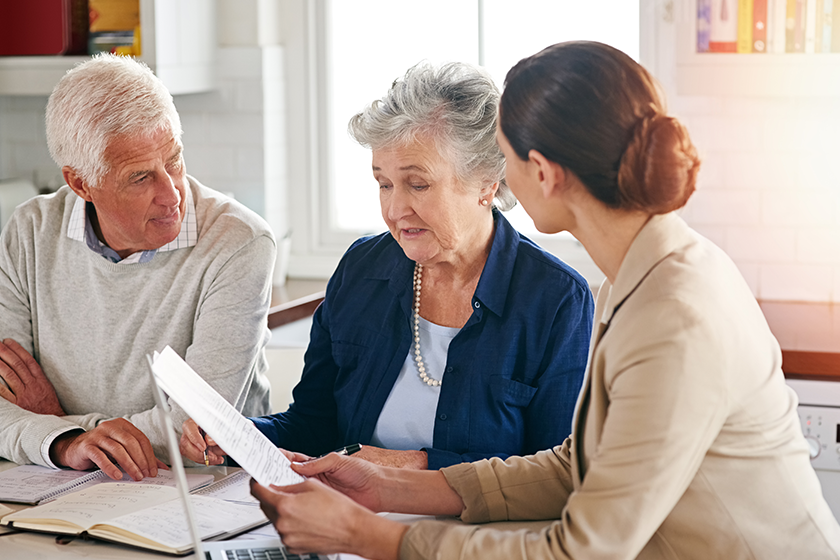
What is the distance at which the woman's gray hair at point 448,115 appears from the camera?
167cm

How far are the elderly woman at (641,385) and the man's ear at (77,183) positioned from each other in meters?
0.98

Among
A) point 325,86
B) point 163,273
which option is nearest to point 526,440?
point 163,273

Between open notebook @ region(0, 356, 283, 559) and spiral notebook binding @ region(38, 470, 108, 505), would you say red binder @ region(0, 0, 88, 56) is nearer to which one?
spiral notebook binding @ region(38, 470, 108, 505)

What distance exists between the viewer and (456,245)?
1.70 m

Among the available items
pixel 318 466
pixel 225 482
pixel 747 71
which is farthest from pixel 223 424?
pixel 747 71

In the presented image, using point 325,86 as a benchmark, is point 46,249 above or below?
below

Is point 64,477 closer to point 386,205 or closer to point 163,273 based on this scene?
point 163,273

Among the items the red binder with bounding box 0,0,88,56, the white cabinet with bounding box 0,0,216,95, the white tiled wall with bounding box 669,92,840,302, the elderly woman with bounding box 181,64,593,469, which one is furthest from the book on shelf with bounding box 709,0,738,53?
the red binder with bounding box 0,0,88,56

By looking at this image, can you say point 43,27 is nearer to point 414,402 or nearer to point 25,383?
point 25,383

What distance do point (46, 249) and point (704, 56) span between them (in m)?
1.80

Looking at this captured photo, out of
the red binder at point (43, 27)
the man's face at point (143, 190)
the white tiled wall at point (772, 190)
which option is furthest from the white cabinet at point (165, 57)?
the white tiled wall at point (772, 190)

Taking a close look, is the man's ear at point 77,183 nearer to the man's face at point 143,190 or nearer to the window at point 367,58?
the man's face at point 143,190

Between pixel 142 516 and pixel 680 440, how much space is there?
32.2 inches

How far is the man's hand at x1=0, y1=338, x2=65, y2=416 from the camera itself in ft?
5.90
